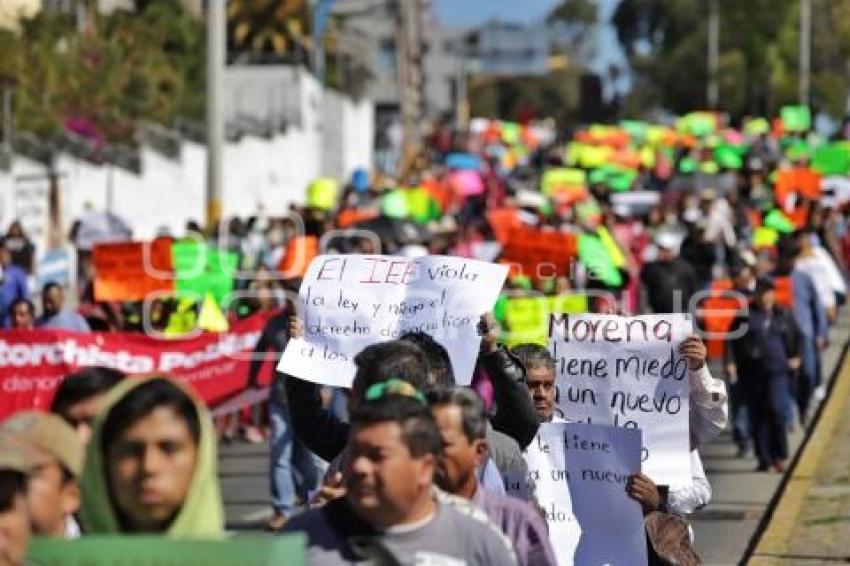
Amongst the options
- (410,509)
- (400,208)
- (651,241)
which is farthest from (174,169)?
(410,509)

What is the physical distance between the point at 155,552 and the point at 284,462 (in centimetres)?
1100

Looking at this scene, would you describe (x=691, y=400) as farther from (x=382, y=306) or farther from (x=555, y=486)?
(x=382, y=306)

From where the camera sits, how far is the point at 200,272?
21.5 meters

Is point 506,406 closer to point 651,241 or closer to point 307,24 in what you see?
point 651,241

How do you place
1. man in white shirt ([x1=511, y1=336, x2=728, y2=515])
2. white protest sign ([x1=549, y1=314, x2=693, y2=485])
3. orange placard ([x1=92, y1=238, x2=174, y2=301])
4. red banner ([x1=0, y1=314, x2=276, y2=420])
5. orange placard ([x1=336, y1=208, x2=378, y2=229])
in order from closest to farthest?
man in white shirt ([x1=511, y1=336, x2=728, y2=515]) < white protest sign ([x1=549, y1=314, x2=693, y2=485]) < red banner ([x1=0, y1=314, x2=276, y2=420]) < orange placard ([x1=92, y1=238, x2=174, y2=301]) < orange placard ([x1=336, y1=208, x2=378, y2=229])

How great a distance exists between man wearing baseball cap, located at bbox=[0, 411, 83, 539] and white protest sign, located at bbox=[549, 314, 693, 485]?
3.89 metres

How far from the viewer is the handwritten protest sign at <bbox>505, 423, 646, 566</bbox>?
8.66m

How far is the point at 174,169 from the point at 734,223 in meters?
→ 13.2

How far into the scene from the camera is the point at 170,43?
2020 inches

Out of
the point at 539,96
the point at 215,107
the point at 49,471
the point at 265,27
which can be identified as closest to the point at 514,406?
the point at 49,471

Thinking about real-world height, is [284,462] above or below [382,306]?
below

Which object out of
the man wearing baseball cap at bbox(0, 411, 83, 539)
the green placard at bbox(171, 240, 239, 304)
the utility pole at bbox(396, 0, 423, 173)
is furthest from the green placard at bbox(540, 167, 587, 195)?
the man wearing baseball cap at bbox(0, 411, 83, 539)

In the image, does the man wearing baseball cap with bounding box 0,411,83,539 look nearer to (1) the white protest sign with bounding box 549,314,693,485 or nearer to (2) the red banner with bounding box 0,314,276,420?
(1) the white protest sign with bounding box 549,314,693,485

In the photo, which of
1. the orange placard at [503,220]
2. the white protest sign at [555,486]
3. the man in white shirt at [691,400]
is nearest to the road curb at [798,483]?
the man in white shirt at [691,400]
